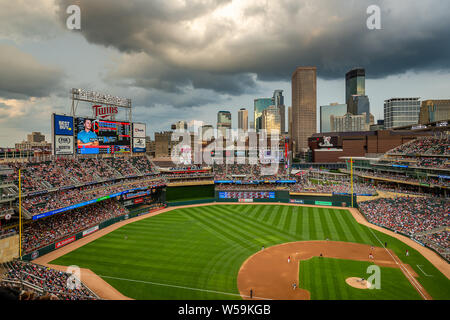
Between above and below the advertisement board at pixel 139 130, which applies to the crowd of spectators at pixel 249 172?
below

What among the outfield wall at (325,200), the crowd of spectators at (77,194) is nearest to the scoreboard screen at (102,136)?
the crowd of spectators at (77,194)

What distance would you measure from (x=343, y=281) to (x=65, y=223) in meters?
32.2

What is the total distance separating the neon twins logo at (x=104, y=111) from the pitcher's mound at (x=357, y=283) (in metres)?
44.1

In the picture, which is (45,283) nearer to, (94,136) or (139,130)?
(94,136)

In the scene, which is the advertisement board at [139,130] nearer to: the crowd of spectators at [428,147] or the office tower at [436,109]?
the crowd of spectators at [428,147]

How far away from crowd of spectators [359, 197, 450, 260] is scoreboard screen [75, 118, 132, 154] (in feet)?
146

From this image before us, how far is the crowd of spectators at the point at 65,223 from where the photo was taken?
27172 mm

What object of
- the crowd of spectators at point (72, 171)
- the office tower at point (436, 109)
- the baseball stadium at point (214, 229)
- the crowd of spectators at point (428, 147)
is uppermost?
the office tower at point (436, 109)

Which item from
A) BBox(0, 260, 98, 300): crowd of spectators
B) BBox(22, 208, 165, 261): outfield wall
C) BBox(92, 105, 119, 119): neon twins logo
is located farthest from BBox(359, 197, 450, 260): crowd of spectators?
BBox(92, 105, 119, 119): neon twins logo

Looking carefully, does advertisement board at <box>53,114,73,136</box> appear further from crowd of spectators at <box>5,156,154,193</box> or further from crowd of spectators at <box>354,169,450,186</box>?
crowd of spectators at <box>354,169,450,186</box>

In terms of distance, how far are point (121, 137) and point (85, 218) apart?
18.1 metres

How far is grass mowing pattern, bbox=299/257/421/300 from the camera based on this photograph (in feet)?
60.6

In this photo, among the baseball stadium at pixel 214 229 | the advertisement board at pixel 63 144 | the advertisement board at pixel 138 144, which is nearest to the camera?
the baseball stadium at pixel 214 229

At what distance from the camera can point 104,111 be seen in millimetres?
45562
